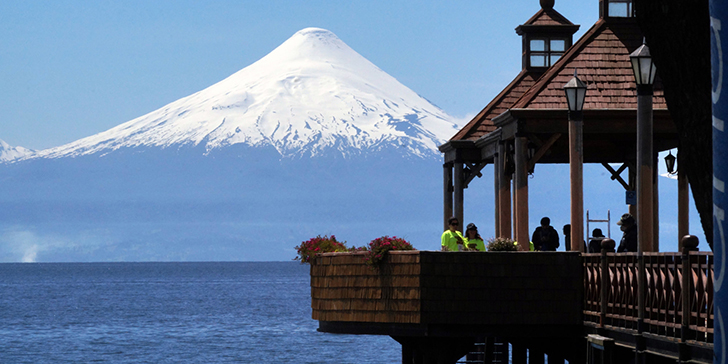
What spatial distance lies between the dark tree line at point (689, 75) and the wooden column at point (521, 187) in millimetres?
11265

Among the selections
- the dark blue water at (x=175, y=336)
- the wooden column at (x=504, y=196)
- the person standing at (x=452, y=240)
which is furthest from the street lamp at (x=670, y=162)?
the dark blue water at (x=175, y=336)

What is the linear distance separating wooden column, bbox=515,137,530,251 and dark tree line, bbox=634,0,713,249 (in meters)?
11.3

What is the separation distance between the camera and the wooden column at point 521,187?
1705 centimetres

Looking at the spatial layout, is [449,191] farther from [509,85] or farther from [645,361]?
[645,361]

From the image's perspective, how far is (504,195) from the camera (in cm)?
1947

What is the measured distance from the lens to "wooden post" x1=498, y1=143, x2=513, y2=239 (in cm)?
1900

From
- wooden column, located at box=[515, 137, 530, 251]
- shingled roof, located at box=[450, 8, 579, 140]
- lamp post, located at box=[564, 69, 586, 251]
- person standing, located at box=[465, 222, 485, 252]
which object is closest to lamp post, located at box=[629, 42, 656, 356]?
lamp post, located at box=[564, 69, 586, 251]

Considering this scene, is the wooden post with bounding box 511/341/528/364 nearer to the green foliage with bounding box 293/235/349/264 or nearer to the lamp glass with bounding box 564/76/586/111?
the green foliage with bounding box 293/235/349/264

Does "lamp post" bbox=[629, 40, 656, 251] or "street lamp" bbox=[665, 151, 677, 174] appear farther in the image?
"street lamp" bbox=[665, 151, 677, 174]

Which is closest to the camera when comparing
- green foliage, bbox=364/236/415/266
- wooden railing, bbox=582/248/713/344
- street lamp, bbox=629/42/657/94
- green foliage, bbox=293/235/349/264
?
wooden railing, bbox=582/248/713/344

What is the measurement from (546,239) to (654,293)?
5651mm

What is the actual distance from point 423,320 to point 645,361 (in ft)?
12.2

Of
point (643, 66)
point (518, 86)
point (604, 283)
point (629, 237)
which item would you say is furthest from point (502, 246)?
point (518, 86)

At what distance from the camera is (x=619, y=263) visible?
42.1 ft
